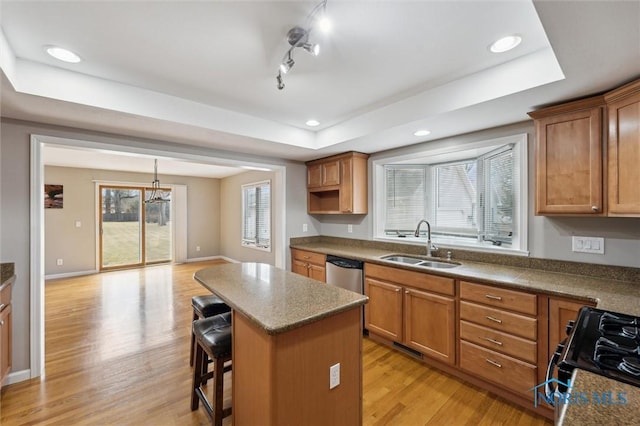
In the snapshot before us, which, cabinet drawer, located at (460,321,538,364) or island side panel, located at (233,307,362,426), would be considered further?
cabinet drawer, located at (460,321,538,364)

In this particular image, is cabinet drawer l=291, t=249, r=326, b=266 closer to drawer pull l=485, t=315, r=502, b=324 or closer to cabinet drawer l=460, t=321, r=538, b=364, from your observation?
cabinet drawer l=460, t=321, r=538, b=364

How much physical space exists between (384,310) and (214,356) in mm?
1775

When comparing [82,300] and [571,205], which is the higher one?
[571,205]

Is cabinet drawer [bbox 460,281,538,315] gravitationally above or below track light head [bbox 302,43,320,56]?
below

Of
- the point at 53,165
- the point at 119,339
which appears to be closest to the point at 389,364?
the point at 119,339

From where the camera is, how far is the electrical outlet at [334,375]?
1.52m

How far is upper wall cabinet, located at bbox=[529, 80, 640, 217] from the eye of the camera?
167cm

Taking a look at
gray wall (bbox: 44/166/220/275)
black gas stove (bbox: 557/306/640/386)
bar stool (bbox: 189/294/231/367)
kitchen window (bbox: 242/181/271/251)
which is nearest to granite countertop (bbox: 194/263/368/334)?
bar stool (bbox: 189/294/231/367)

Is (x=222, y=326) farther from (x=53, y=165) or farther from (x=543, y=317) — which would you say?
(x=53, y=165)

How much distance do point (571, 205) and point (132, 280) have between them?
680 cm

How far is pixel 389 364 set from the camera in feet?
8.54

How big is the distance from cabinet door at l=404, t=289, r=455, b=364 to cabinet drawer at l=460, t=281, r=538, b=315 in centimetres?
18

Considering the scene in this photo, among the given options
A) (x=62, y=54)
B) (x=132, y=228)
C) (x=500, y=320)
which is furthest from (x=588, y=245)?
(x=132, y=228)

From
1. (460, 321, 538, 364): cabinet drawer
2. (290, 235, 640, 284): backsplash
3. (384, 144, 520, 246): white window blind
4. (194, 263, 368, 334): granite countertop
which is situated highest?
(384, 144, 520, 246): white window blind
